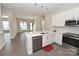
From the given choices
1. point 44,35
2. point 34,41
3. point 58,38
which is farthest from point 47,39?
point 34,41

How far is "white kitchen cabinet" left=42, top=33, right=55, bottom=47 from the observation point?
4.00m

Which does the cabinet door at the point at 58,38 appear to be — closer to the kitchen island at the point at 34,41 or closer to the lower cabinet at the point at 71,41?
the lower cabinet at the point at 71,41

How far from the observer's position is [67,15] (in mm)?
4301

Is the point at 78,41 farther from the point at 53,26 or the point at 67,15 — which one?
the point at 53,26

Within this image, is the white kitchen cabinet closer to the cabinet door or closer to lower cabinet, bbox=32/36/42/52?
the cabinet door

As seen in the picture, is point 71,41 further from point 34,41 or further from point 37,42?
point 34,41

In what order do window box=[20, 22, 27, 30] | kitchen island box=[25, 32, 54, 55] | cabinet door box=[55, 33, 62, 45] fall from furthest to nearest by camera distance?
window box=[20, 22, 27, 30] → cabinet door box=[55, 33, 62, 45] → kitchen island box=[25, 32, 54, 55]

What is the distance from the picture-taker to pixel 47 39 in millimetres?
4320

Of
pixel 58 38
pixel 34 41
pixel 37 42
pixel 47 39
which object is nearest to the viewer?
pixel 34 41

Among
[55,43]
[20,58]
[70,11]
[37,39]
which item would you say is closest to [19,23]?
[37,39]

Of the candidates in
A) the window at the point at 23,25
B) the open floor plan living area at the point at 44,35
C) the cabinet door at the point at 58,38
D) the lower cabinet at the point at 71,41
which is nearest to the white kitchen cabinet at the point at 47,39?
the open floor plan living area at the point at 44,35

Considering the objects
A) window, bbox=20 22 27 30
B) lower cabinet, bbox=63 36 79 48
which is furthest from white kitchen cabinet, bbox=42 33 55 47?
window, bbox=20 22 27 30

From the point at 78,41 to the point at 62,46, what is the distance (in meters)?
1.14

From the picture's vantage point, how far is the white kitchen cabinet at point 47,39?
4004mm
